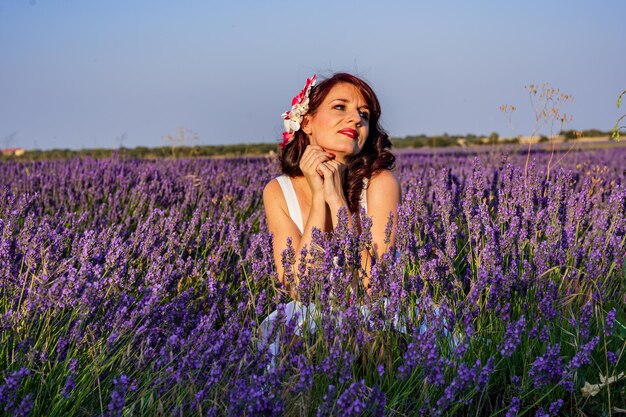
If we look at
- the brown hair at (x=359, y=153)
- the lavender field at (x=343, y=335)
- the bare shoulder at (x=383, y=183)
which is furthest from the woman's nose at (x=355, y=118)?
the lavender field at (x=343, y=335)

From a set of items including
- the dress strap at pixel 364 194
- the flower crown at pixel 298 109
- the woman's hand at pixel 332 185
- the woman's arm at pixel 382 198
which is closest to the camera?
the woman's hand at pixel 332 185

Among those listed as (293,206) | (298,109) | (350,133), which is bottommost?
(293,206)

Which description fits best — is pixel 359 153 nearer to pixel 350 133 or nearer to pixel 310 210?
pixel 350 133

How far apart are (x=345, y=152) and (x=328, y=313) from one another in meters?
1.32

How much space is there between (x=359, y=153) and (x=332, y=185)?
1.51ft

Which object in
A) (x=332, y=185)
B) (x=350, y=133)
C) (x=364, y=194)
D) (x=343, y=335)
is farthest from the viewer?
(x=364, y=194)

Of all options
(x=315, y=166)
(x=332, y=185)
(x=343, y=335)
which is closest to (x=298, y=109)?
(x=315, y=166)

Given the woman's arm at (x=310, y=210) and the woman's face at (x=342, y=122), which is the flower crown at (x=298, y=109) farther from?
the woman's arm at (x=310, y=210)

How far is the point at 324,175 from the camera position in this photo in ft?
10.6

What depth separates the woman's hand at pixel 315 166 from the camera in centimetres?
326

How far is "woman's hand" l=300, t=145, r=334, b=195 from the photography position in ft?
10.7

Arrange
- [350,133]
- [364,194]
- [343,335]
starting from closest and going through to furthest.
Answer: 1. [343,335]
2. [350,133]
3. [364,194]

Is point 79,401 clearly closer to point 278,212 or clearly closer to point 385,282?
point 385,282

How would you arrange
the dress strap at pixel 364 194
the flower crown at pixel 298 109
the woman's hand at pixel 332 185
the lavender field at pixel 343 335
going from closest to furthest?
the lavender field at pixel 343 335
the woman's hand at pixel 332 185
the dress strap at pixel 364 194
the flower crown at pixel 298 109
